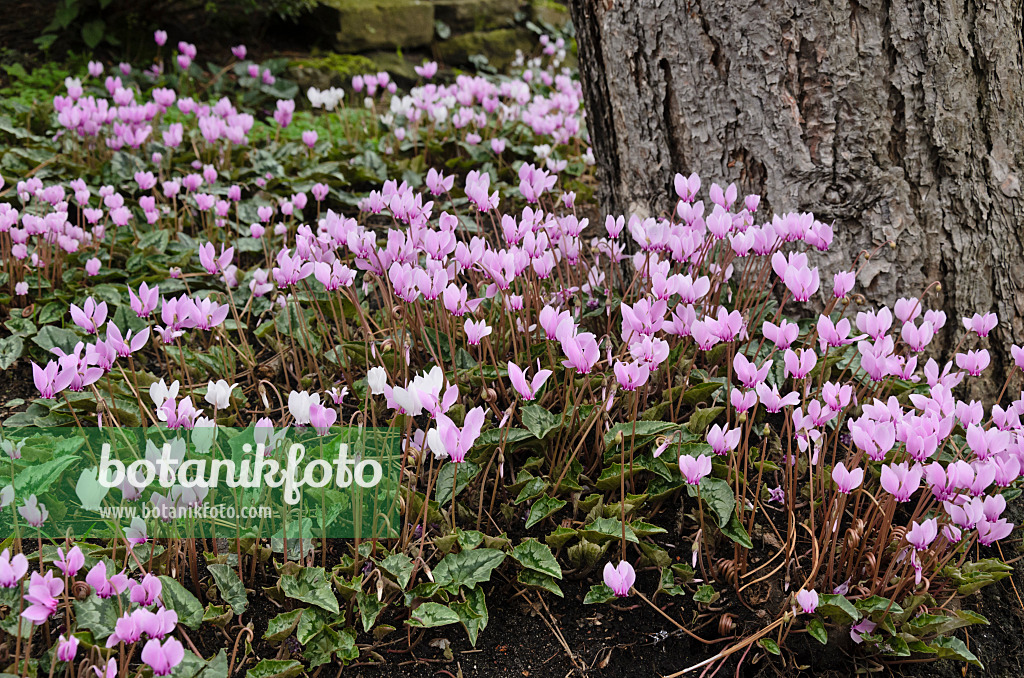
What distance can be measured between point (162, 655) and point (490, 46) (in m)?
7.32

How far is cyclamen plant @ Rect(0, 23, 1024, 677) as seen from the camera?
1706 millimetres

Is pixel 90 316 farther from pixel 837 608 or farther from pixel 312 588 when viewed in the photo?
pixel 837 608

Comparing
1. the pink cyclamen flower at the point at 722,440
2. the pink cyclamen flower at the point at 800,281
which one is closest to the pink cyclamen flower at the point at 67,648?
the pink cyclamen flower at the point at 722,440

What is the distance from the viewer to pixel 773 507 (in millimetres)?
2148

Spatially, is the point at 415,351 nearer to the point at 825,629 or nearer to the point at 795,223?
the point at 795,223

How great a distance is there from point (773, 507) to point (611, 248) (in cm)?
92

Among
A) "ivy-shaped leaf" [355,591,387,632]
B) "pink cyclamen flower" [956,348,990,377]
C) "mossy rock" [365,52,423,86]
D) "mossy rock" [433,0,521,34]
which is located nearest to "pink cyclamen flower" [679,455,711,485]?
"ivy-shaped leaf" [355,591,387,632]

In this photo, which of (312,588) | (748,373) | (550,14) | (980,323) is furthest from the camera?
(550,14)

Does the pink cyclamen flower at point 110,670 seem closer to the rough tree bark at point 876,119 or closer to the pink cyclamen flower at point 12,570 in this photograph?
the pink cyclamen flower at point 12,570

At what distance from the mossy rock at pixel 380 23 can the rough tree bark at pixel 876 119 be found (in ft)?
15.7

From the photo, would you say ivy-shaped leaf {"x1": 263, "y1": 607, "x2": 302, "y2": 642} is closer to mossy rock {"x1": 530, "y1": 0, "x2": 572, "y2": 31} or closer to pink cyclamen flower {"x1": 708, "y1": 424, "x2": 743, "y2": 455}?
pink cyclamen flower {"x1": 708, "y1": 424, "x2": 743, "y2": 455}

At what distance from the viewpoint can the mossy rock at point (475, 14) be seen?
774cm

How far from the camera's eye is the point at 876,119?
8.30 ft

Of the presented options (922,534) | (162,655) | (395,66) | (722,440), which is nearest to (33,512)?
(162,655)
